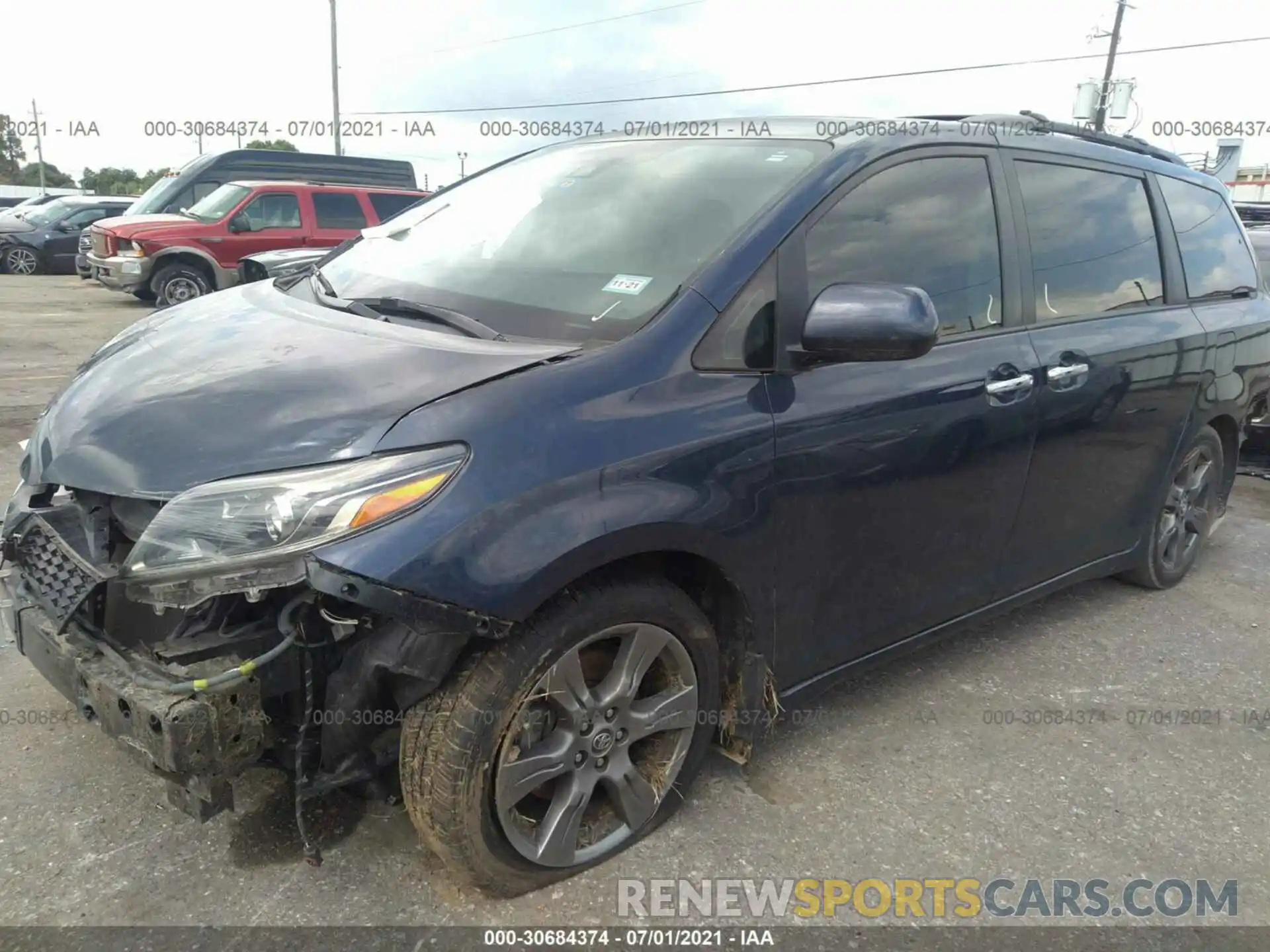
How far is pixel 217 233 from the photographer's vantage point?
13.1 meters

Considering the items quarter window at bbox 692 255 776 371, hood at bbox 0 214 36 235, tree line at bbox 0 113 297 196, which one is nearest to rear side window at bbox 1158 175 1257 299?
quarter window at bbox 692 255 776 371

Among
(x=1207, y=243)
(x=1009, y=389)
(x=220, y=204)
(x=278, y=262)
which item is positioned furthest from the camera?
(x=220, y=204)

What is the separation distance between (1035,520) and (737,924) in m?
1.75

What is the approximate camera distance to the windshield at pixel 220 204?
13.4 m

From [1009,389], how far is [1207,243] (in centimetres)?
193

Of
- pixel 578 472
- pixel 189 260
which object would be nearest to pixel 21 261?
pixel 189 260

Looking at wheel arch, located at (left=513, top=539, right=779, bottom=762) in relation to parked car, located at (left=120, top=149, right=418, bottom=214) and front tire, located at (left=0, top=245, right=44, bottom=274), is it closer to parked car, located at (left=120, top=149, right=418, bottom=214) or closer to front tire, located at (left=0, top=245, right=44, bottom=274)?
parked car, located at (left=120, top=149, right=418, bottom=214)

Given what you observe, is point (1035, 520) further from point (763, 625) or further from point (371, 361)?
point (371, 361)

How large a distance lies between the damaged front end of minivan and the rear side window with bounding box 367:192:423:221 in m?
13.2

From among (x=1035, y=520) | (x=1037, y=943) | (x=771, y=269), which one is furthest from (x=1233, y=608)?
(x=771, y=269)

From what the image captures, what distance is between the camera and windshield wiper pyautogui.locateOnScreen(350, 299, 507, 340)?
2439 millimetres

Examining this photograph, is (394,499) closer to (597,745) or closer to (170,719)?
(170,719)

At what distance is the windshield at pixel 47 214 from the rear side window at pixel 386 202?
28.1 ft

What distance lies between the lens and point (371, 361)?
224 cm
